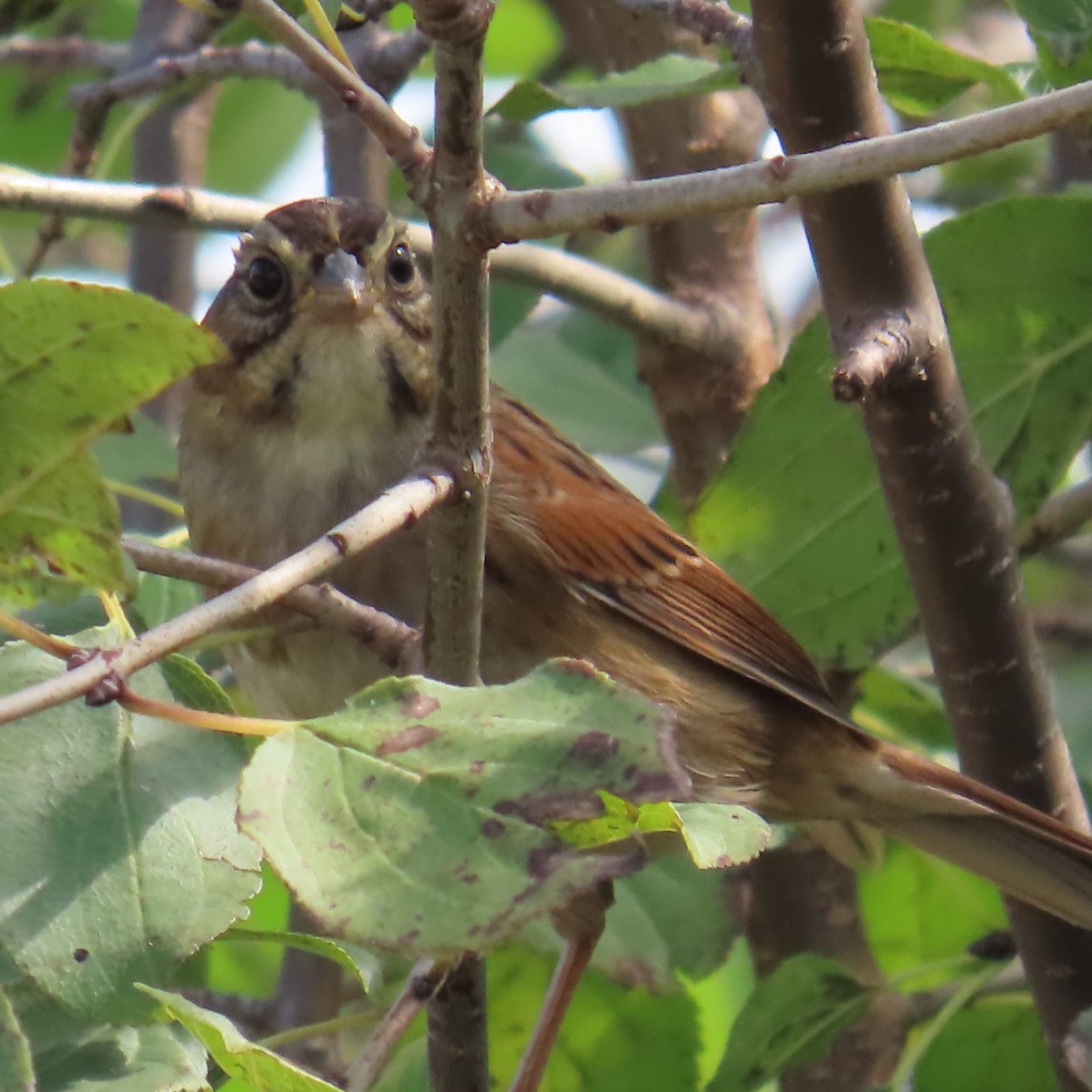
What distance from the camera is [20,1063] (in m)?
1.40

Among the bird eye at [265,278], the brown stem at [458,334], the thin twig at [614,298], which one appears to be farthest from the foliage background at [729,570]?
the bird eye at [265,278]

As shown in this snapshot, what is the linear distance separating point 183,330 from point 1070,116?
2.19ft

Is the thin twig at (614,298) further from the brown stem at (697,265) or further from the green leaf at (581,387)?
the green leaf at (581,387)

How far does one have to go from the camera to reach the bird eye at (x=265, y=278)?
2.87 meters

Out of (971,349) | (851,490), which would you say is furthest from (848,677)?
(971,349)

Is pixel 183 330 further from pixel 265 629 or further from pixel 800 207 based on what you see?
pixel 800 207

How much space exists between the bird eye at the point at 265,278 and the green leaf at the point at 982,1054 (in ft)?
5.16

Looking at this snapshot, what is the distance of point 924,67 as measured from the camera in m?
2.41

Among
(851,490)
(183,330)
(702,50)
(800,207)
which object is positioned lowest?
(851,490)

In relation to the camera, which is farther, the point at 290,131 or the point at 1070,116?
the point at 290,131

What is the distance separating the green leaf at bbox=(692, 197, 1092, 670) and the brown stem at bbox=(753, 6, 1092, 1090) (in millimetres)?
199

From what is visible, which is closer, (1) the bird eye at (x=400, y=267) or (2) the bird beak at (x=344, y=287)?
(2) the bird beak at (x=344, y=287)

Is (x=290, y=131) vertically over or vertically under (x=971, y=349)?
over

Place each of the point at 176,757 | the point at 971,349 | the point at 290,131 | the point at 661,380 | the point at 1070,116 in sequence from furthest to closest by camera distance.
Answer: the point at 290,131 → the point at 661,380 → the point at 971,349 → the point at 176,757 → the point at 1070,116
